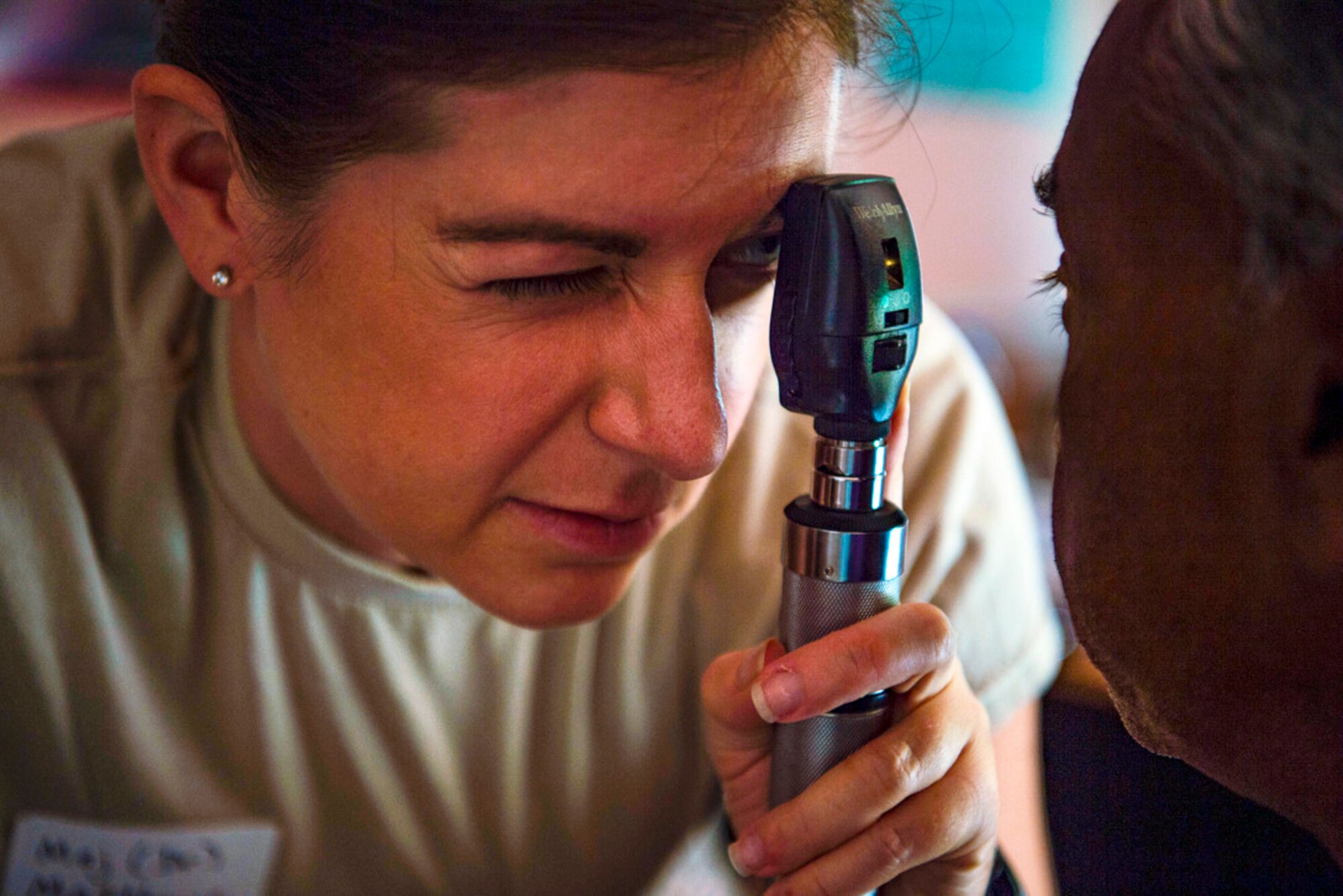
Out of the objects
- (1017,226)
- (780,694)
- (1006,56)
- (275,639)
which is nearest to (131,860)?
(275,639)

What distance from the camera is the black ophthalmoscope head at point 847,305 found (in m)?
0.51

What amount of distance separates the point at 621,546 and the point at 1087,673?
0.25 m

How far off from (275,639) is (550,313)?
0.40m

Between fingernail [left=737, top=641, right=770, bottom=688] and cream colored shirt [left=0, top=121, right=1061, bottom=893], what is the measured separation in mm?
244

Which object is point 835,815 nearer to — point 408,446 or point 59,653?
point 408,446

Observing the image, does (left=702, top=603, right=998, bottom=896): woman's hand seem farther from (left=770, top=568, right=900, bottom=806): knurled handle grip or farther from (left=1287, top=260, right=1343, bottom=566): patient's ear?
(left=1287, top=260, right=1343, bottom=566): patient's ear

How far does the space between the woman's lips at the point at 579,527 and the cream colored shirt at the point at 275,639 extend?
235mm

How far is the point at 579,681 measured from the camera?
89 centimetres

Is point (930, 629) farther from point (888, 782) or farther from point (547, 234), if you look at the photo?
point (547, 234)

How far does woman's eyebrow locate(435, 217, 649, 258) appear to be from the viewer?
536mm

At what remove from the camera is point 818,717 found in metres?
0.58

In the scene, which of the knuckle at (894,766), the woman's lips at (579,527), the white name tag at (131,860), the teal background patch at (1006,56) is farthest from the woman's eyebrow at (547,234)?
the teal background patch at (1006,56)

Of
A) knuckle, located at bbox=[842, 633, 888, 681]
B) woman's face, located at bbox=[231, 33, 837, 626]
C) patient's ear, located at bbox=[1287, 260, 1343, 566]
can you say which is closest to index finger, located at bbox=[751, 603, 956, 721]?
knuckle, located at bbox=[842, 633, 888, 681]

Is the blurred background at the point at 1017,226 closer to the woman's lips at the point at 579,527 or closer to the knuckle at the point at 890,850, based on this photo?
the knuckle at the point at 890,850
